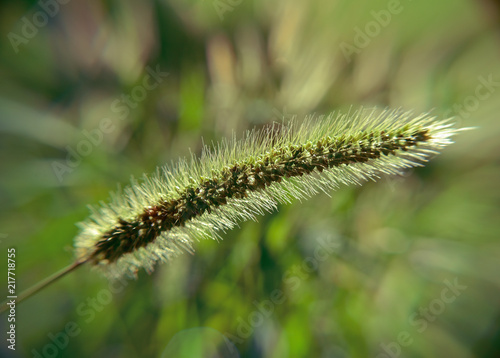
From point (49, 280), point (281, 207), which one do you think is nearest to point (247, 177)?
point (49, 280)

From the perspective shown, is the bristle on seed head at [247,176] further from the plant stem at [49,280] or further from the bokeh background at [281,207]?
the bokeh background at [281,207]

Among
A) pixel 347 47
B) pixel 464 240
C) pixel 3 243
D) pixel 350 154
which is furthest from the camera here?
pixel 464 240

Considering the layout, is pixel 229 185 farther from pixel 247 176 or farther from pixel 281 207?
pixel 281 207

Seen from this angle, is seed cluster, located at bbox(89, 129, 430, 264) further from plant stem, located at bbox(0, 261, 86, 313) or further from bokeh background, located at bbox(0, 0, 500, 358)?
bokeh background, located at bbox(0, 0, 500, 358)

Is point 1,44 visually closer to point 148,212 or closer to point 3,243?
point 3,243

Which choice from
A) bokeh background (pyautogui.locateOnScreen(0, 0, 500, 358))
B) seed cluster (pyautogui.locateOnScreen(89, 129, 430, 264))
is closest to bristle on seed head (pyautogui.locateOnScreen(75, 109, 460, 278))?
seed cluster (pyautogui.locateOnScreen(89, 129, 430, 264))

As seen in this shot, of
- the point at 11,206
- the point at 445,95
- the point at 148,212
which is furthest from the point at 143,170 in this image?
the point at 445,95
